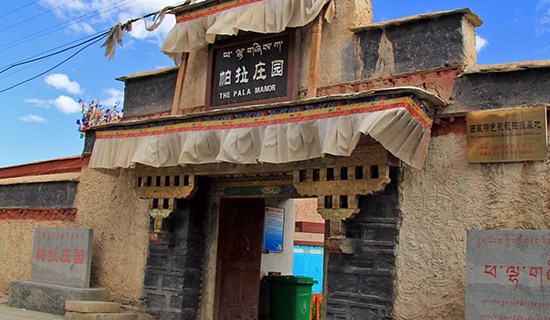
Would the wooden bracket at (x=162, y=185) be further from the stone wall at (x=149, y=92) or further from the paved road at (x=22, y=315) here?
the paved road at (x=22, y=315)

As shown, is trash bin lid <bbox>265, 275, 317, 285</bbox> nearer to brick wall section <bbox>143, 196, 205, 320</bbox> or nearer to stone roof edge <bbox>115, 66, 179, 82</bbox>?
brick wall section <bbox>143, 196, 205, 320</bbox>

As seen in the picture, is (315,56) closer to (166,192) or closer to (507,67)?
(507,67)

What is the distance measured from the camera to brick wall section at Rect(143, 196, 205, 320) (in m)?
8.09

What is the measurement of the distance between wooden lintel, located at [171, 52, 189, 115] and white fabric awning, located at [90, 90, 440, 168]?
2.27 feet

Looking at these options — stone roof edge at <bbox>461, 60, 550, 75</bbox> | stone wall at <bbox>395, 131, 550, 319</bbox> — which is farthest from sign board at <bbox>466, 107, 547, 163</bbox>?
stone roof edge at <bbox>461, 60, 550, 75</bbox>

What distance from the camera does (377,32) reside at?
7004mm

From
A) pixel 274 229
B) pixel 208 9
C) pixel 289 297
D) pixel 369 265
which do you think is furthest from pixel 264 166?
pixel 274 229

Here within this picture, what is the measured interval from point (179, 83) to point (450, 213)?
4.38 m

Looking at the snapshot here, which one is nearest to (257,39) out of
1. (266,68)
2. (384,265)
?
(266,68)

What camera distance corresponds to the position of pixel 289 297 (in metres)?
9.99

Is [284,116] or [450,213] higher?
[284,116]

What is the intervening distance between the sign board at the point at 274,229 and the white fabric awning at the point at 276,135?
348cm

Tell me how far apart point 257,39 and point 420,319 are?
4087 millimetres

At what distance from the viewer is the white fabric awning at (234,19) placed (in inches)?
286
